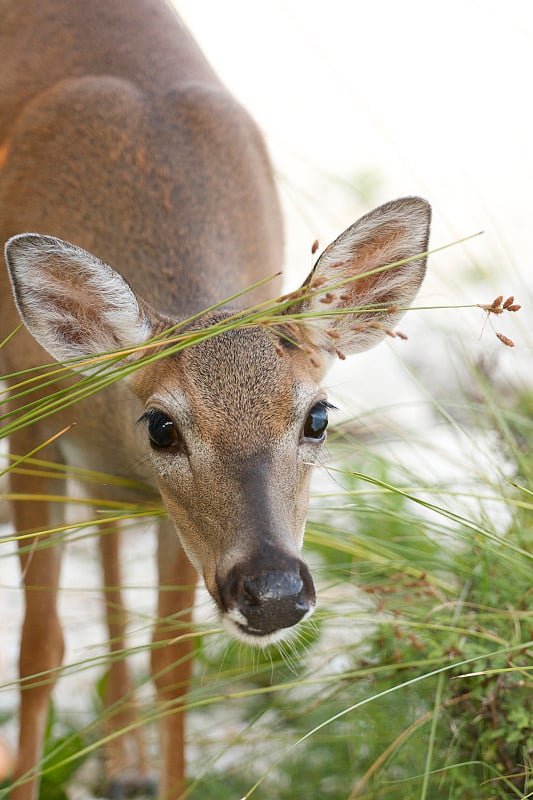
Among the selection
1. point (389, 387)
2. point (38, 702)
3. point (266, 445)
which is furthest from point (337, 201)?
point (266, 445)

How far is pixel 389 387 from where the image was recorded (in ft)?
24.8

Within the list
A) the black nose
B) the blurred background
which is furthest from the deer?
the blurred background

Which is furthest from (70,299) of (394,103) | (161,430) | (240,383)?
(394,103)

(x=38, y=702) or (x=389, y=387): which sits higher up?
(x=38, y=702)

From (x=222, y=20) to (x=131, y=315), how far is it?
9532mm

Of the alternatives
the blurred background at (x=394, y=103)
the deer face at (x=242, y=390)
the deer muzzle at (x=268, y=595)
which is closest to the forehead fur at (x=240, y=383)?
the deer face at (x=242, y=390)

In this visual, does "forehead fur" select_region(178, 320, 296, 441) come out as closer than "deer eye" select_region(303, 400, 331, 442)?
Yes

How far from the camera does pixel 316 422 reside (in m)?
3.38

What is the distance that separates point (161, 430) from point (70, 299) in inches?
21.8

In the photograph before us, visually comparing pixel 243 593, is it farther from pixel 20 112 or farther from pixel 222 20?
pixel 222 20

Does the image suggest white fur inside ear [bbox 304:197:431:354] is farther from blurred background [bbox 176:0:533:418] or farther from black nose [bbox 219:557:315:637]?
blurred background [bbox 176:0:533:418]

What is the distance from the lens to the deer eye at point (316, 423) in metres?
3.37

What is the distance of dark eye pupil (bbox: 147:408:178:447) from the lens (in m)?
3.36

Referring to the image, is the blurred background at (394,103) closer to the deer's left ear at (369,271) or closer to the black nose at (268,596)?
the deer's left ear at (369,271)
